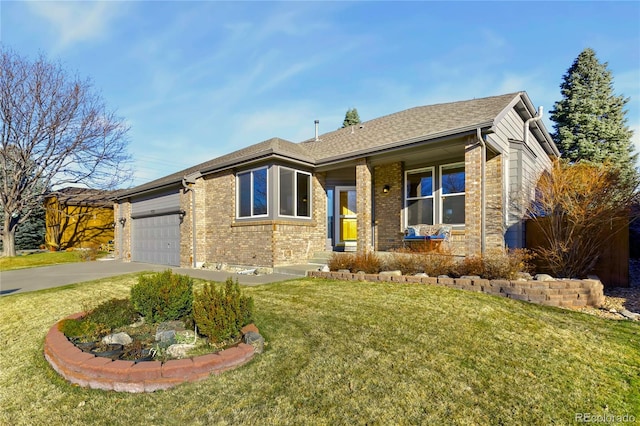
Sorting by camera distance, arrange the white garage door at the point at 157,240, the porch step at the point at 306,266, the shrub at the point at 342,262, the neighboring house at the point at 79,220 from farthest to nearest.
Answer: the neighboring house at the point at 79,220
the white garage door at the point at 157,240
the porch step at the point at 306,266
the shrub at the point at 342,262

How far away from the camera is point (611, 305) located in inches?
217

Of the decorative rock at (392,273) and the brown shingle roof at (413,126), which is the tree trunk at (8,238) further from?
the decorative rock at (392,273)

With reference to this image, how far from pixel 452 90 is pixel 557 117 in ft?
28.1

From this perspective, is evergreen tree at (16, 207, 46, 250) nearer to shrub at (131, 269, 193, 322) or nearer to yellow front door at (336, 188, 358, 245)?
yellow front door at (336, 188, 358, 245)

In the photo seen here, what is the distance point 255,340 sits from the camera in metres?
3.37

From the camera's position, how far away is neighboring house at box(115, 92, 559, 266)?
816 centimetres

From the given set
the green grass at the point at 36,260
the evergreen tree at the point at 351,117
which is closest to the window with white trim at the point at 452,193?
the green grass at the point at 36,260

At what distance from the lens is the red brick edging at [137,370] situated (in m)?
2.66

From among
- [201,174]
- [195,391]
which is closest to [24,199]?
[201,174]

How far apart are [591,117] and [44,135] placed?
97.1 feet

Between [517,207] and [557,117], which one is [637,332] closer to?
[517,207]

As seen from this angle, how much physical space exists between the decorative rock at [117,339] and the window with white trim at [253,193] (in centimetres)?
629

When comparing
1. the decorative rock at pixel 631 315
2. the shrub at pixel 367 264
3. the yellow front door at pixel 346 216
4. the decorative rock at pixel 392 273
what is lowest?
the decorative rock at pixel 631 315

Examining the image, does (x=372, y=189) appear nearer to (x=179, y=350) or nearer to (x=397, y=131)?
(x=397, y=131)
